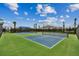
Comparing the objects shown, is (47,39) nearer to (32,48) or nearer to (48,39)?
(48,39)

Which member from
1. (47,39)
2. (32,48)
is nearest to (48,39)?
(47,39)

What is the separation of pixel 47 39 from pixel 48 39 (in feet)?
0.06

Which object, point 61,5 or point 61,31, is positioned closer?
point 61,5

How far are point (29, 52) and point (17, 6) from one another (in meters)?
0.74

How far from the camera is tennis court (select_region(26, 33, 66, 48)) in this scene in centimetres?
288

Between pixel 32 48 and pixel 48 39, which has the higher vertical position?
pixel 48 39

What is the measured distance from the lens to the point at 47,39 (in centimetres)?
293

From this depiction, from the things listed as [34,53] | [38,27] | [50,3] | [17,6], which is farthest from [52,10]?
[34,53]

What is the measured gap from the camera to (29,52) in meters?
2.81

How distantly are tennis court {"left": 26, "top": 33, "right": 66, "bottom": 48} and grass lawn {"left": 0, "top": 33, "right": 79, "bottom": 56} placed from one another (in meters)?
0.06

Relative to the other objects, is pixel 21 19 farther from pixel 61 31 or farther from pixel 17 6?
pixel 61 31

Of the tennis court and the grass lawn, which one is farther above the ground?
the tennis court

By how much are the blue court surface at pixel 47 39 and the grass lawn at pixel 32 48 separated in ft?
0.19

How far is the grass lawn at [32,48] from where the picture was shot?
2803mm
